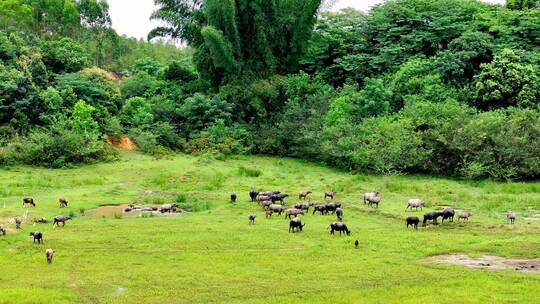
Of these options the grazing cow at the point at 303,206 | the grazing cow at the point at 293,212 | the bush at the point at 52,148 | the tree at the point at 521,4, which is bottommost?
the grazing cow at the point at 293,212

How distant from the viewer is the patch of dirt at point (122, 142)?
2068 inches

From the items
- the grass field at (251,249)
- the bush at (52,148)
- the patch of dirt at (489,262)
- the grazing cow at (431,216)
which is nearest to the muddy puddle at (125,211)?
the grass field at (251,249)

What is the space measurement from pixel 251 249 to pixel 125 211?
10090 mm

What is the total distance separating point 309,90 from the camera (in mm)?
57062

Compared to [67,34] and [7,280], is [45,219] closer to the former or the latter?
[7,280]

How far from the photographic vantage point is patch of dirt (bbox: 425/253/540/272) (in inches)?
849

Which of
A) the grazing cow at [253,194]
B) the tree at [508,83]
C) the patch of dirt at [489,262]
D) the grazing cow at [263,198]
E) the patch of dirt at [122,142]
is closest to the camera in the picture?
the patch of dirt at [489,262]

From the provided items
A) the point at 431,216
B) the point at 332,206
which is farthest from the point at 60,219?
the point at 431,216

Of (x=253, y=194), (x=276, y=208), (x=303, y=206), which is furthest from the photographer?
(x=253, y=194)

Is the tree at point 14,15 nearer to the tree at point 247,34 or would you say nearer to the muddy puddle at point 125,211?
the tree at point 247,34

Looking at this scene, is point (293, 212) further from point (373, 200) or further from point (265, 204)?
point (373, 200)

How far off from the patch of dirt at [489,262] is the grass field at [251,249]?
48 centimetres

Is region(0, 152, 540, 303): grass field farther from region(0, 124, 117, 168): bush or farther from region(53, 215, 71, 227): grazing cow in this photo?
region(0, 124, 117, 168): bush

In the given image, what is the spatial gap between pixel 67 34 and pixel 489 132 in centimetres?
5727
